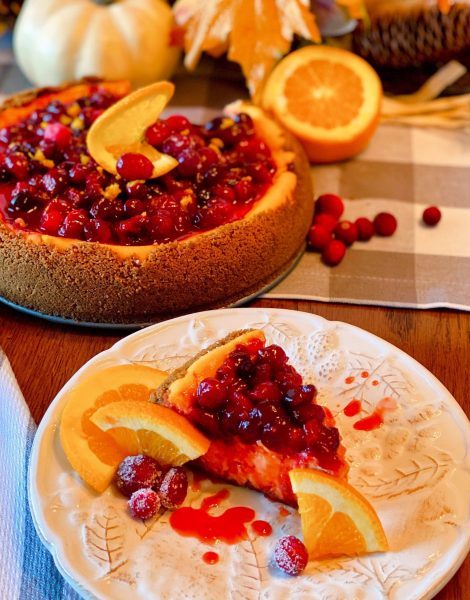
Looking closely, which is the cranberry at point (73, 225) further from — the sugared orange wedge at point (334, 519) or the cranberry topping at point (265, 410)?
the sugared orange wedge at point (334, 519)

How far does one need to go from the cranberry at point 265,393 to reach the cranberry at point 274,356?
63 mm

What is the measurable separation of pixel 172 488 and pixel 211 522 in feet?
0.30

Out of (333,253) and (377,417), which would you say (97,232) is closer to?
(333,253)

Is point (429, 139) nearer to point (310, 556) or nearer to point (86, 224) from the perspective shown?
point (86, 224)

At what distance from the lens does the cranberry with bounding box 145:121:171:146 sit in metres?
2.04

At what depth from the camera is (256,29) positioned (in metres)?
2.44

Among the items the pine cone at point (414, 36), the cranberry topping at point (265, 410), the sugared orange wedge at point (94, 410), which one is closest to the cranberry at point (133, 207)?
the sugared orange wedge at point (94, 410)

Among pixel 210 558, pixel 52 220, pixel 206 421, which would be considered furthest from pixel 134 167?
pixel 210 558

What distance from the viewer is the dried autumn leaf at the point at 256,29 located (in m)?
2.41

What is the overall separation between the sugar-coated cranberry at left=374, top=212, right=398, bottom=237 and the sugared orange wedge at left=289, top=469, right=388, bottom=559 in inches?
40.7

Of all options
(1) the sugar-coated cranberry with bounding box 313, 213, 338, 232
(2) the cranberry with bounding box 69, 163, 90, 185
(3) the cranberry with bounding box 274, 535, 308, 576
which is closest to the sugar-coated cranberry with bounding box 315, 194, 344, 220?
(1) the sugar-coated cranberry with bounding box 313, 213, 338, 232

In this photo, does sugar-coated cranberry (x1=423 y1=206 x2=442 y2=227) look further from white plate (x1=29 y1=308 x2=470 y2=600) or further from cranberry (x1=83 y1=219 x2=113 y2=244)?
cranberry (x1=83 y1=219 x2=113 y2=244)

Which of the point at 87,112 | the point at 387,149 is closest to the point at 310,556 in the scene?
the point at 87,112

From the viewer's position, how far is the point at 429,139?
2551 millimetres
